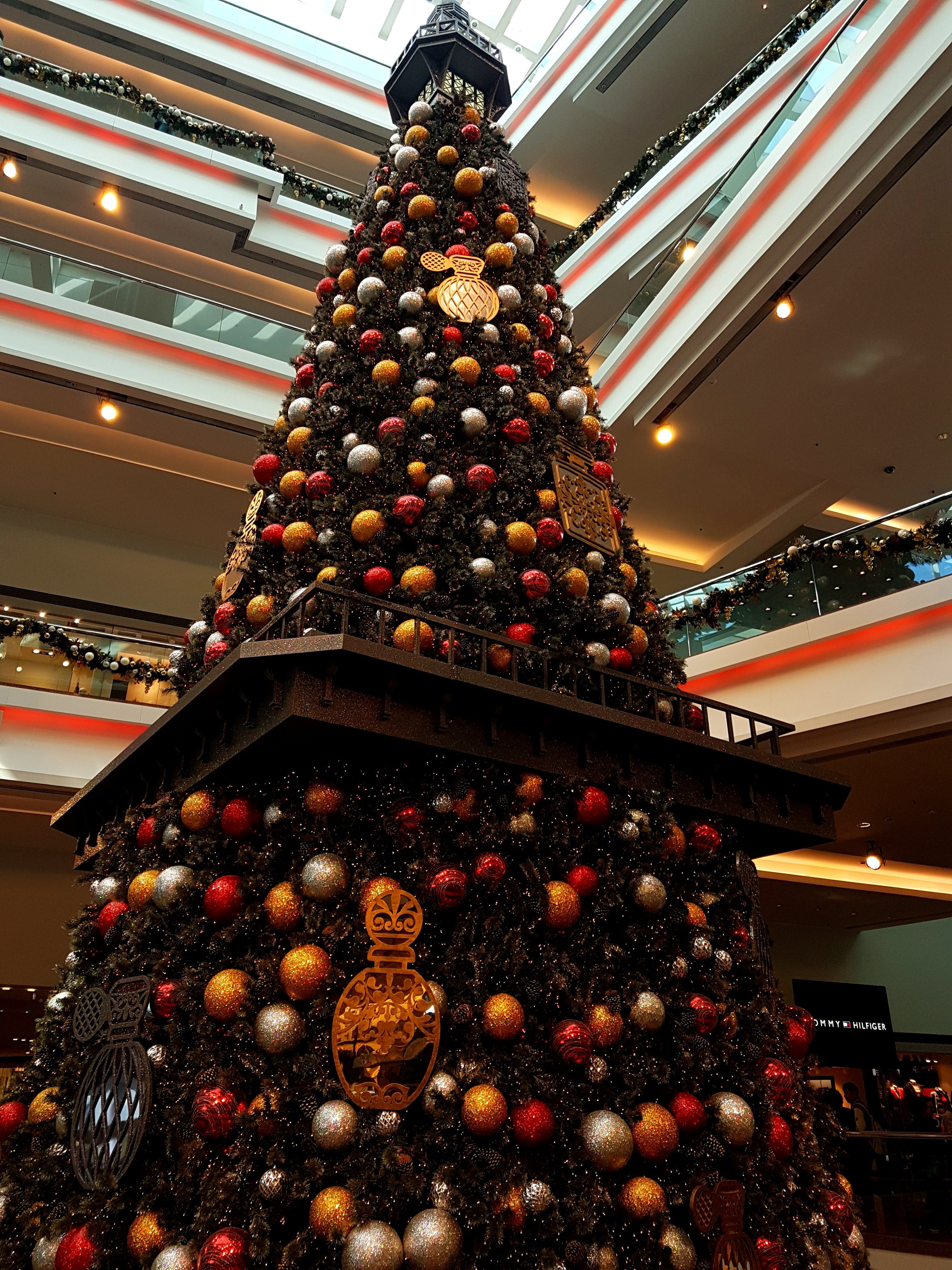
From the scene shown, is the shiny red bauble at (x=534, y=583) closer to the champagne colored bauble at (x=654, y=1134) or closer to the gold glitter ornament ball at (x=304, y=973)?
the gold glitter ornament ball at (x=304, y=973)

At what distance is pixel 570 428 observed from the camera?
3555 millimetres

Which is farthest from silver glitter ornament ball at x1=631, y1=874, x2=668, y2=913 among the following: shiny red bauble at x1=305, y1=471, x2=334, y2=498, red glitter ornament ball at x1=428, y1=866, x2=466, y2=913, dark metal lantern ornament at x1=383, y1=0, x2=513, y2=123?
dark metal lantern ornament at x1=383, y1=0, x2=513, y2=123

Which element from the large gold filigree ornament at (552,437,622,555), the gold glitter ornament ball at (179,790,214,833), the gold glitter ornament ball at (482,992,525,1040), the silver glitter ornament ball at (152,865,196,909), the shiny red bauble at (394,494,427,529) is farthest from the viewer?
the large gold filigree ornament at (552,437,622,555)

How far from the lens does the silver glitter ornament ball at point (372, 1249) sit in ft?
5.81

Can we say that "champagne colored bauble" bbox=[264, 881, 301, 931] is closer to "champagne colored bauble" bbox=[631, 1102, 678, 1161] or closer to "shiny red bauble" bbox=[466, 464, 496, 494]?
"champagne colored bauble" bbox=[631, 1102, 678, 1161]

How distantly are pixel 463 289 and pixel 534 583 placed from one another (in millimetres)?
1417

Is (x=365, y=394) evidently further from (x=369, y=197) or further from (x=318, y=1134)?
(x=318, y=1134)

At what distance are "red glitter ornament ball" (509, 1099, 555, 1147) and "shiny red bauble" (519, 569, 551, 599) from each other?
1.50m

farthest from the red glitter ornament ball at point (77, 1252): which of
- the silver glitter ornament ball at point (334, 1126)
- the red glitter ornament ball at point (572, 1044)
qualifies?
the red glitter ornament ball at point (572, 1044)

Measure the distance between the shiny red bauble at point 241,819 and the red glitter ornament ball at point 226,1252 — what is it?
0.93 meters

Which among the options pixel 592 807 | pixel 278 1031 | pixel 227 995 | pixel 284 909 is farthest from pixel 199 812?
pixel 592 807

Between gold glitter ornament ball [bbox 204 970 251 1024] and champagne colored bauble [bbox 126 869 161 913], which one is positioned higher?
champagne colored bauble [bbox 126 869 161 913]

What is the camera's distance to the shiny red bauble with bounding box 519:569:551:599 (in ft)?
9.41

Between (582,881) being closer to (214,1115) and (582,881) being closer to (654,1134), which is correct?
(654,1134)
